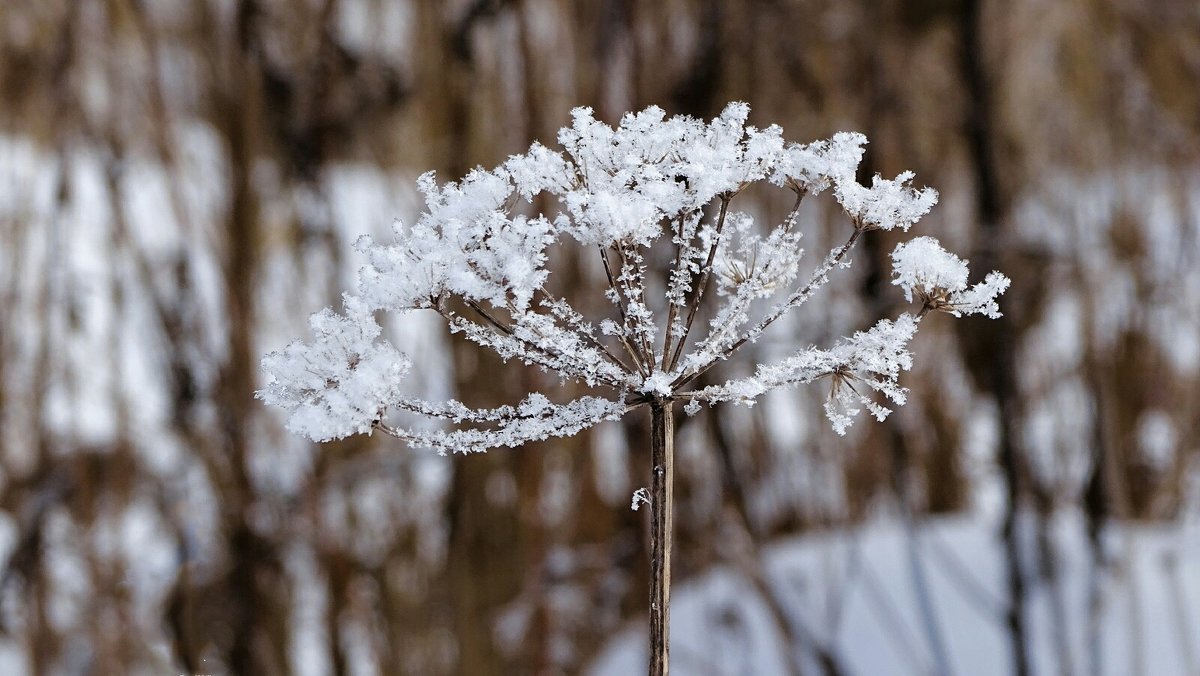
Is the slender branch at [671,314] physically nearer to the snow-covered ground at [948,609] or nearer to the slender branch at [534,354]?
the slender branch at [534,354]

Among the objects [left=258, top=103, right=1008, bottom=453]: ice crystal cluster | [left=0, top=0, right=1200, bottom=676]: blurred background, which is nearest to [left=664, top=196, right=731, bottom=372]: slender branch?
[left=258, top=103, right=1008, bottom=453]: ice crystal cluster

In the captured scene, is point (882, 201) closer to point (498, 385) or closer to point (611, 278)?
point (611, 278)

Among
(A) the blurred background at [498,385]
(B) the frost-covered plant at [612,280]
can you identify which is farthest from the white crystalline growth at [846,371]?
(A) the blurred background at [498,385]

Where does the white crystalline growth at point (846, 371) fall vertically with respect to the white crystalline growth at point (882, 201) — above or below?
below

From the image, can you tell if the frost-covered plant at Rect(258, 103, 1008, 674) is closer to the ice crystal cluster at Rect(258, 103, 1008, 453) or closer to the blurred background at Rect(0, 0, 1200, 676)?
the ice crystal cluster at Rect(258, 103, 1008, 453)

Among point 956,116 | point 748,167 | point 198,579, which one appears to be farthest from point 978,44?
point 198,579

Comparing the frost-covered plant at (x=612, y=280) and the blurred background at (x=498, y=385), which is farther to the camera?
the blurred background at (x=498, y=385)

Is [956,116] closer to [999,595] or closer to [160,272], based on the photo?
[999,595]
